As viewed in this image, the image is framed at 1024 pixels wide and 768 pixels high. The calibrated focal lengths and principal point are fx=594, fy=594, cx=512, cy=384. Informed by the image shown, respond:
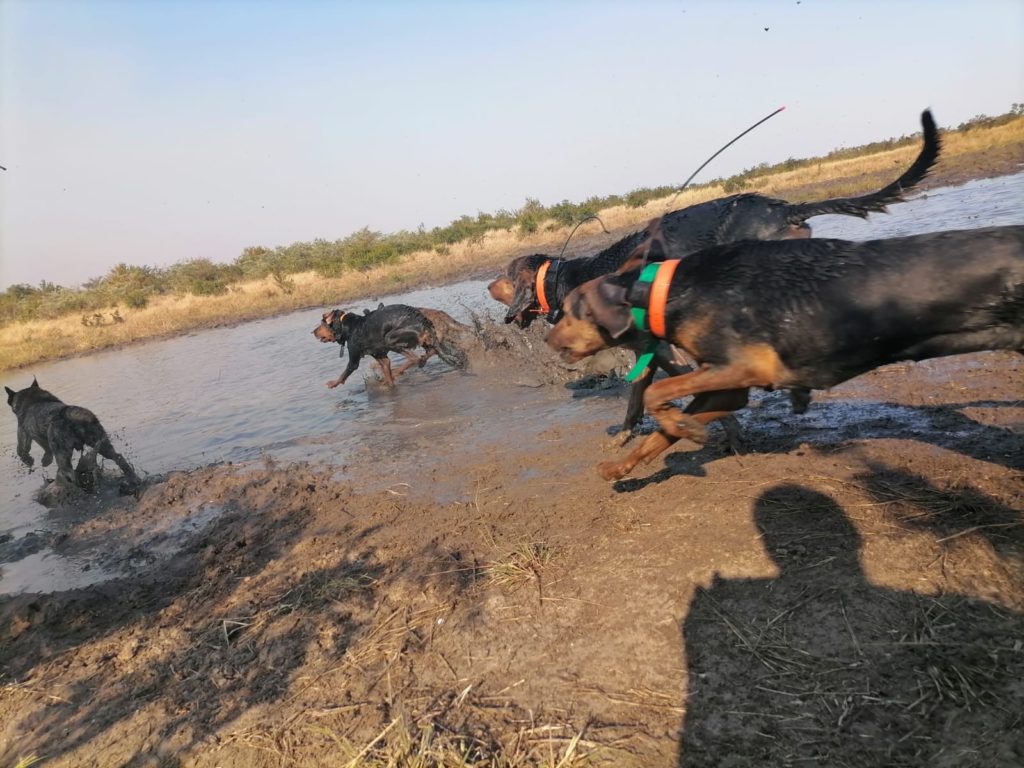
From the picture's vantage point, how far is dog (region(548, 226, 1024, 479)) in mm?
3348

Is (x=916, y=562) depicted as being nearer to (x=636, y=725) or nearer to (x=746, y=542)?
(x=746, y=542)

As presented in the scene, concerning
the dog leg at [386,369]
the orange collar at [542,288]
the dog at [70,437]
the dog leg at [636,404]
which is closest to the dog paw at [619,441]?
the dog leg at [636,404]

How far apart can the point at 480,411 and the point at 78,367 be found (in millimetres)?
19563

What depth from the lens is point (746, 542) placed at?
12.0 ft

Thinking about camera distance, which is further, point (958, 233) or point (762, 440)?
point (762, 440)

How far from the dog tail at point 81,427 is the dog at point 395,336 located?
12.7 feet

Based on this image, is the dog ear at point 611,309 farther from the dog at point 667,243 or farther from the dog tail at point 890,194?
the dog tail at point 890,194

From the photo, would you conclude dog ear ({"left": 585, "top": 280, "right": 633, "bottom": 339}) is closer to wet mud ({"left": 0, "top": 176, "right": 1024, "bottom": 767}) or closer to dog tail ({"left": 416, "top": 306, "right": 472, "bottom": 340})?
wet mud ({"left": 0, "top": 176, "right": 1024, "bottom": 767})

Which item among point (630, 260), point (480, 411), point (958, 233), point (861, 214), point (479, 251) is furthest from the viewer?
point (479, 251)

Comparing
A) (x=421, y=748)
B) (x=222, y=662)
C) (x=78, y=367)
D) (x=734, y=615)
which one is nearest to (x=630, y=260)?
(x=734, y=615)

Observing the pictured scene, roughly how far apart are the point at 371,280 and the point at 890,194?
27.9 m

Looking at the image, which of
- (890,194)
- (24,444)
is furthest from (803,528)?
(24,444)

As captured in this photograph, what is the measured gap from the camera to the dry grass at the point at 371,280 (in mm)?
26252

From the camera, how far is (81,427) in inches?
319
